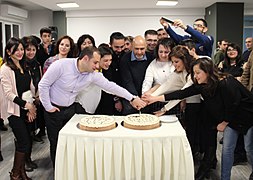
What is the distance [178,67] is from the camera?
8.37 ft

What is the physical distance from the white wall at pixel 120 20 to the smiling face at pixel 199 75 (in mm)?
6829

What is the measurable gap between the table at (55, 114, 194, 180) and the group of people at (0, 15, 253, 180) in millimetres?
538

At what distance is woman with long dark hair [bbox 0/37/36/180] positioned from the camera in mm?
2508

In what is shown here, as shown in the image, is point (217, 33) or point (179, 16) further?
point (179, 16)

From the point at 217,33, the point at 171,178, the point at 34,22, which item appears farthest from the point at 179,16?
the point at 171,178

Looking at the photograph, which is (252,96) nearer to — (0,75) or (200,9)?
(0,75)

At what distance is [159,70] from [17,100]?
133 cm

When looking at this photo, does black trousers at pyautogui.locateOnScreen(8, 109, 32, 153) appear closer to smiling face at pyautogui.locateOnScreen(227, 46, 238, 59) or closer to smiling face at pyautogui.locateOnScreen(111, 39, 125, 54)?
smiling face at pyautogui.locateOnScreen(111, 39, 125, 54)

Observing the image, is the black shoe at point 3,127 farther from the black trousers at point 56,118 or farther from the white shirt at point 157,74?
the white shirt at point 157,74

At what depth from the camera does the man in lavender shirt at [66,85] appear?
229cm

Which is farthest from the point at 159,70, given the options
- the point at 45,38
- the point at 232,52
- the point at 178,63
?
the point at 45,38

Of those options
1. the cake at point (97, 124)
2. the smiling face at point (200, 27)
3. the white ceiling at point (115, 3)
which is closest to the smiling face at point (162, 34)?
the smiling face at point (200, 27)

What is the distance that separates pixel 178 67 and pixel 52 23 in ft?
25.7

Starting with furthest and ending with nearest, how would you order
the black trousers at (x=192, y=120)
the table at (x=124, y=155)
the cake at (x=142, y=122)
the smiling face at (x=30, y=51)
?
the smiling face at (x=30, y=51) → the black trousers at (x=192, y=120) → the cake at (x=142, y=122) → the table at (x=124, y=155)
